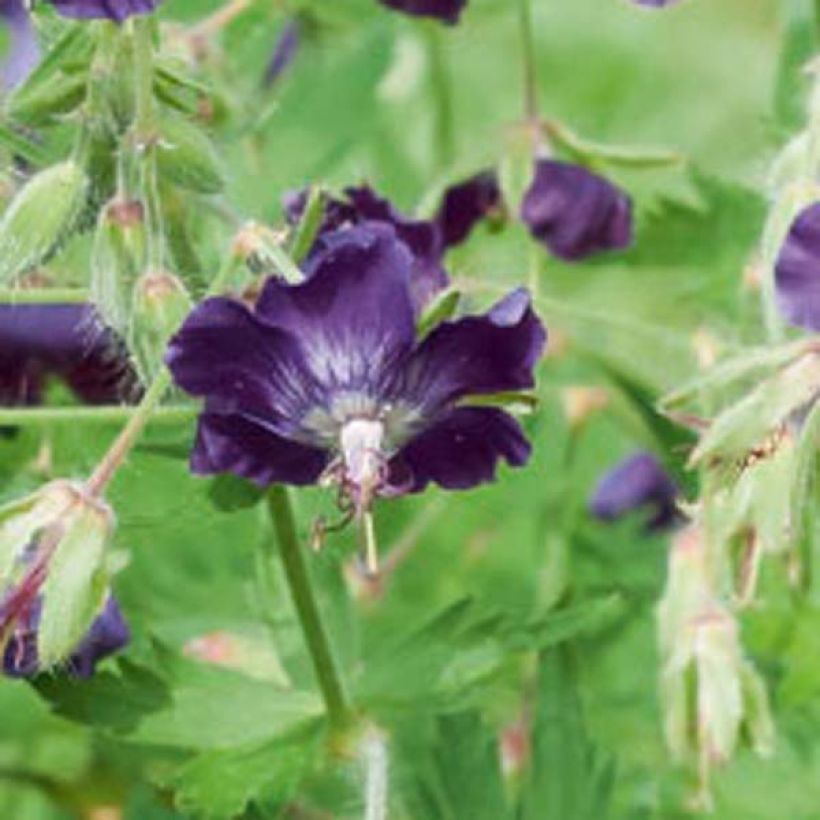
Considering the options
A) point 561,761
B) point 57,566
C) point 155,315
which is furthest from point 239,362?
point 561,761

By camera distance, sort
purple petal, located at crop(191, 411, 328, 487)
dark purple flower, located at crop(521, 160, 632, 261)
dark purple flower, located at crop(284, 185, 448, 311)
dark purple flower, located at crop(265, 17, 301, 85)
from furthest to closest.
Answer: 1. dark purple flower, located at crop(265, 17, 301, 85)
2. dark purple flower, located at crop(521, 160, 632, 261)
3. dark purple flower, located at crop(284, 185, 448, 311)
4. purple petal, located at crop(191, 411, 328, 487)

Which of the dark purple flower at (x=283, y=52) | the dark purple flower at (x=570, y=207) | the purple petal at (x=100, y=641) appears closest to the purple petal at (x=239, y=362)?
the purple petal at (x=100, y=641)

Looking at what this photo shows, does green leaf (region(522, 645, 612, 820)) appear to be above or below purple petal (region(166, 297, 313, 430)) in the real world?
below

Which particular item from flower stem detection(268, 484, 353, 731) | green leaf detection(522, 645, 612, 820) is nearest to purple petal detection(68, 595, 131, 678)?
flower stem detection(268, 484, 353, 731)

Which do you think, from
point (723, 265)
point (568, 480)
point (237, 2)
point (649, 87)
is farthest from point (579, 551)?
point (649, 87)

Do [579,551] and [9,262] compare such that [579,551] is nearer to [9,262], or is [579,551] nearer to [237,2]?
[237,2]

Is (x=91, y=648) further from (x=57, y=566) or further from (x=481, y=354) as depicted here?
(x=481, y=354)

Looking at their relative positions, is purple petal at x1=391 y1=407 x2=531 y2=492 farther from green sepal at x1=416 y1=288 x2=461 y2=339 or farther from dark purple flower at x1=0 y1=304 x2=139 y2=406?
dark purple flower at x1=0 y1=304 x2=139 y2=406
